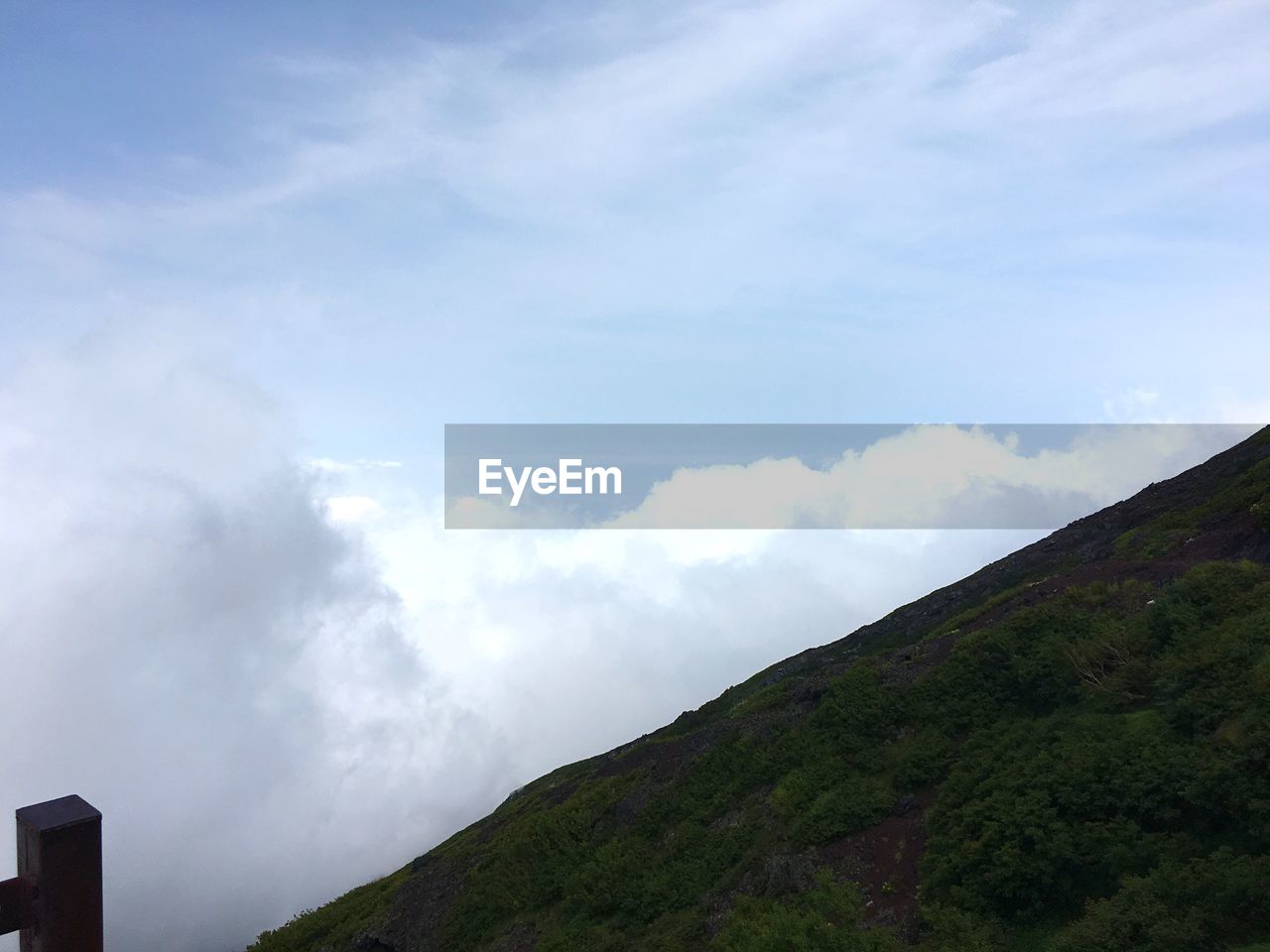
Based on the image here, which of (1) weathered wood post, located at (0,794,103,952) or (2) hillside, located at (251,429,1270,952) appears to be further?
(2) hillside, located at (251,429,1270,952)

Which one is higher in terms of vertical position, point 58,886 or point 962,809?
point 58,886

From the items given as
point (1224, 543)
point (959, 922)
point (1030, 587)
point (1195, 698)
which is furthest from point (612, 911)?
point (1224, 543)

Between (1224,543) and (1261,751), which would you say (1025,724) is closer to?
(1261,751)

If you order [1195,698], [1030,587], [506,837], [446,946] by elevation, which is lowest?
[446,946]

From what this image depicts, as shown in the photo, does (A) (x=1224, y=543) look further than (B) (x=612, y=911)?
Yes

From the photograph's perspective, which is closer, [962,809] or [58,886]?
[58,886]
